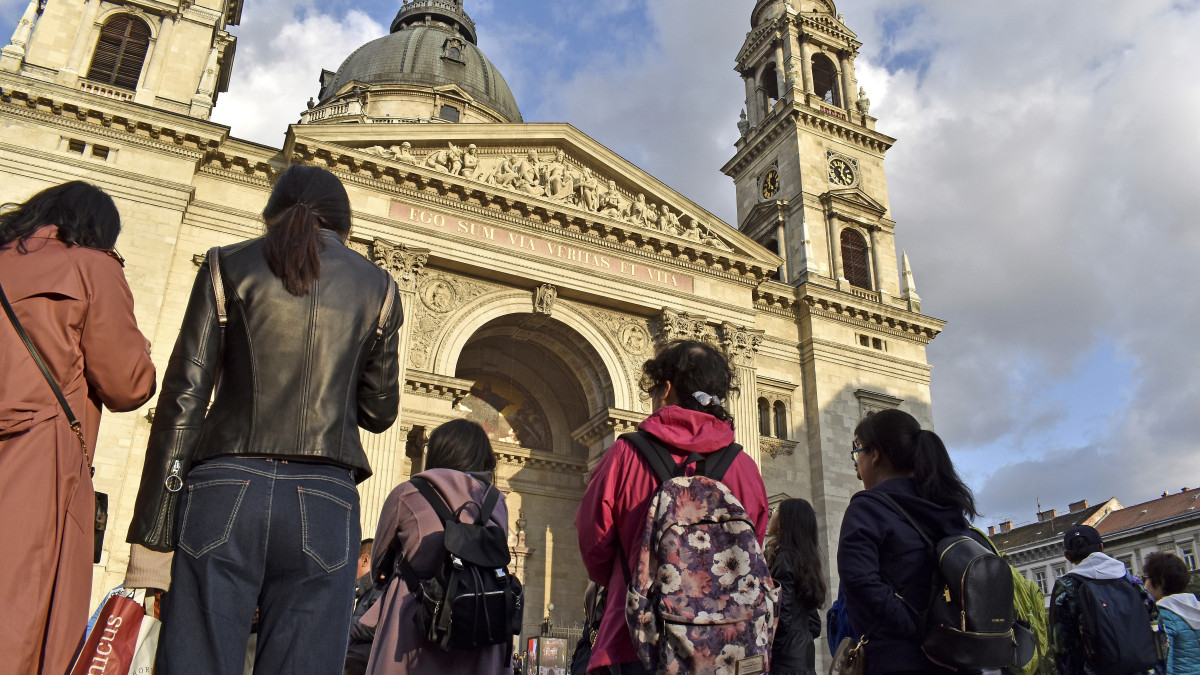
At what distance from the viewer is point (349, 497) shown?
3.09 m

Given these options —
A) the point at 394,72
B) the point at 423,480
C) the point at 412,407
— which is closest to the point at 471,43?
the point at 394,72

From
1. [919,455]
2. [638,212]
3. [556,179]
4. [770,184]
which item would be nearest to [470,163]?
[556,179]

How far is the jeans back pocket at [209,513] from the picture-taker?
9.04 ft

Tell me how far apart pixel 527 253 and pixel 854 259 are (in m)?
12.1

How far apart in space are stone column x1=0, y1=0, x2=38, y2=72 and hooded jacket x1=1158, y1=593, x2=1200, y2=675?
2143 centimetres

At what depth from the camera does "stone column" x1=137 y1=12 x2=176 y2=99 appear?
19.5 meters

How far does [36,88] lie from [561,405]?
46.7 feet

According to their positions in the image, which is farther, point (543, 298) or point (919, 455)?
point (543, 298)

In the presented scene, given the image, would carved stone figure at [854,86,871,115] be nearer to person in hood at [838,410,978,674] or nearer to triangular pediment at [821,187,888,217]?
triangular pediment at [821,187,888,217]

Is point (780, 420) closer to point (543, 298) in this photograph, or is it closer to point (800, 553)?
point (543, 298)

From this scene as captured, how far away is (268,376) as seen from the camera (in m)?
3.08

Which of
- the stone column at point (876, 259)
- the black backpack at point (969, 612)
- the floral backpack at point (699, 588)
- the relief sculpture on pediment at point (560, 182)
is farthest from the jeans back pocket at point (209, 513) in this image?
the stone column at point (876, 259)

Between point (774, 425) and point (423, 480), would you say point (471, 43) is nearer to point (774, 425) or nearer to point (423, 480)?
point (774, 425)

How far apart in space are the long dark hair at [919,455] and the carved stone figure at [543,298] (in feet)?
53.6
